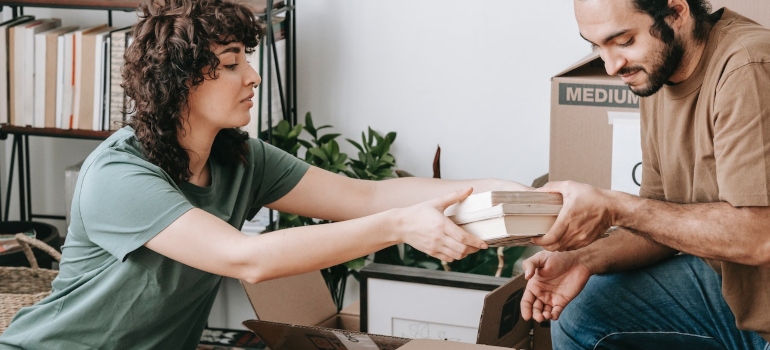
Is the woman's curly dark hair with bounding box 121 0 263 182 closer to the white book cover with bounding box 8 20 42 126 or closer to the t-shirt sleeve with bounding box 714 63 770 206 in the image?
the t-shirt sleeve with bounding box 714 63 770 206

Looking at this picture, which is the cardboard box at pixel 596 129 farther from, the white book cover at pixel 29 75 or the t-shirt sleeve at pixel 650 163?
the white book cover at pixel 29 75

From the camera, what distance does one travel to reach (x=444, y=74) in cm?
269

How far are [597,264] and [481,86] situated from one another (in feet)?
3.01

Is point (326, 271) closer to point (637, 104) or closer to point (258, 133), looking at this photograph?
point (258, 133)

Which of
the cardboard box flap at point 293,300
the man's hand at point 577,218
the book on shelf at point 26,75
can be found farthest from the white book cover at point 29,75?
the man's hand at point 577,218

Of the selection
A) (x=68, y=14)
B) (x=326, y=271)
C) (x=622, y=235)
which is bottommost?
(x=326, y=271)

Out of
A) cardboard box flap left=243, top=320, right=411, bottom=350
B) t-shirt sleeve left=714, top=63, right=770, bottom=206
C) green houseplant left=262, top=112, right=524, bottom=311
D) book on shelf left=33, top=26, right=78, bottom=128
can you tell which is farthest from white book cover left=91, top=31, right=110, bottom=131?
t-shirt sleeve left=714, top=63, right=770, bottom=206

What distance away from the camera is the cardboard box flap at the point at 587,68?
2102 mm

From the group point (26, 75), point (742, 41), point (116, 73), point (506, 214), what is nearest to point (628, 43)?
point (742, 41)

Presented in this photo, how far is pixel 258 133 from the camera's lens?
2.53 meters

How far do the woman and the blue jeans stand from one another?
283 millimetres

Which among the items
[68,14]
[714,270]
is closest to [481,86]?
[714,270]

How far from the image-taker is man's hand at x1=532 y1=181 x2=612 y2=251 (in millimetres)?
1543

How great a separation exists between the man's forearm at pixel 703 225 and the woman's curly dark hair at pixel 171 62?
727mm
